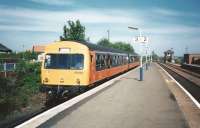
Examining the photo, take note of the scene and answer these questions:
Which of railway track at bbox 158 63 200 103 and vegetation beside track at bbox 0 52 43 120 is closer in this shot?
vegetation beside track at bbox 0 52 43 120

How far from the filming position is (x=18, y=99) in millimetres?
19250

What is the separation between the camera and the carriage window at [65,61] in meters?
16.5

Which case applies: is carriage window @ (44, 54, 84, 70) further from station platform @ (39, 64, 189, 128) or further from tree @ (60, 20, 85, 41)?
tree @ (60, 20, 85, 41)

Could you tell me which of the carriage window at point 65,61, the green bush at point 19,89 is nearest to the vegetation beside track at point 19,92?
the green bush at point 19,89

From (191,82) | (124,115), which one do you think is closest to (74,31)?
(191,82)

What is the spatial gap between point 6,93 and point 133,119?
1311cm

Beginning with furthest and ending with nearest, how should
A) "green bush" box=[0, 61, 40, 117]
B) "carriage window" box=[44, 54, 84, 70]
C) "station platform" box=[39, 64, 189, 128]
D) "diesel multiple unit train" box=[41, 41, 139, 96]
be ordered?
"green bush" box=[0, 61, 40, 117] < "carriage window" box=[44, 54, 84, 70] < "diesel multiple unit train" box=[41, 41, 139, 96] < "station platform" box=[39, 64, 189, 128]

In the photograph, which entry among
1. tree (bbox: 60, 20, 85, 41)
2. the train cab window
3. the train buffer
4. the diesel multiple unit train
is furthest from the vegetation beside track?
tree (bbox: 60, 20, 85, 41)

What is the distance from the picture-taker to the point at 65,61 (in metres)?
16.7

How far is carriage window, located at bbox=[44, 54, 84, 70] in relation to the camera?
16.5 m

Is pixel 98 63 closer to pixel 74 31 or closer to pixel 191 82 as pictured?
pixel 191 82

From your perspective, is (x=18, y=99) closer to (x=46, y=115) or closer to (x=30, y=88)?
(x=30, y=88)

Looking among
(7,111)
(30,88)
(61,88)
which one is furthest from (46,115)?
(30,88)

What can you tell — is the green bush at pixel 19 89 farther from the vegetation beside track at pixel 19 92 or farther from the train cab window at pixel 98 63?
the train cab window at pixel 98 63
